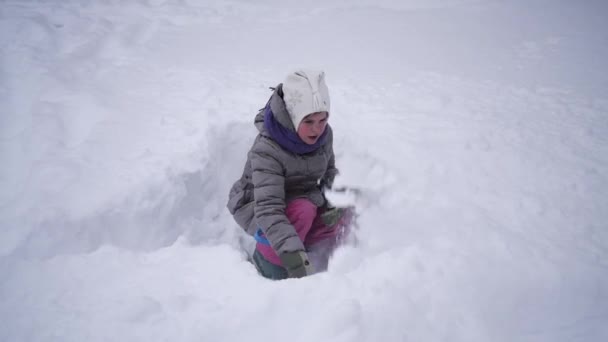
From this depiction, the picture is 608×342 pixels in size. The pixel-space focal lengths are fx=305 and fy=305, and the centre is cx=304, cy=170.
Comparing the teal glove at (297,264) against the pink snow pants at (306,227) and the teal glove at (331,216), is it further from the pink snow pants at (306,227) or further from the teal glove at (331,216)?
the teal glove at (331,216)

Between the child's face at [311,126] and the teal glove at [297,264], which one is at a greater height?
the child's face at [311,126]

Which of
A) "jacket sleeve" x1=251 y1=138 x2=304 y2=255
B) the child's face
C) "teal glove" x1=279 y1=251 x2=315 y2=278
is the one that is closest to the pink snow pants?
"jacket sleeve" x1=251 y1=138 x2=304 y2=255

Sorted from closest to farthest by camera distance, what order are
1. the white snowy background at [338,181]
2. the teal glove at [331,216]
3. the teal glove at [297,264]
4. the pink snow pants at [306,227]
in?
the white snowy background at [338,181] → the teal glove at [297,264] → the pink snow pants at [306,227] → the teal glove at [331,216]

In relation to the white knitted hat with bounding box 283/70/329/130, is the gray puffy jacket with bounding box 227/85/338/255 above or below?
below

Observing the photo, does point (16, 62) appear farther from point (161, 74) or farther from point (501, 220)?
point (501, 220)

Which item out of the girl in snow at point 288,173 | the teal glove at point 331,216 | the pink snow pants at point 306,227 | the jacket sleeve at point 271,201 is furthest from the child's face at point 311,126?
the teal glove at point 331,216

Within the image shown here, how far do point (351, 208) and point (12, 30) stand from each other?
4.47 meters

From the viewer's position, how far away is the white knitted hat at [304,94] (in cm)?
154

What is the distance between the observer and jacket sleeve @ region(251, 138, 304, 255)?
1543mm

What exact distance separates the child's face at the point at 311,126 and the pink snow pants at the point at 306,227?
0.39m

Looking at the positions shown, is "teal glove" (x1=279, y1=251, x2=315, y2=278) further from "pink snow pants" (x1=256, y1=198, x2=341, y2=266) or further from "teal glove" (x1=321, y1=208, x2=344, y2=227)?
"teal glove" (x1=321, y1=208, x2=344, y2=227)

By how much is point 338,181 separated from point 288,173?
0.55 metres

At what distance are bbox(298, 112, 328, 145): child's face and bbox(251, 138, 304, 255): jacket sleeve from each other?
0.63 ft

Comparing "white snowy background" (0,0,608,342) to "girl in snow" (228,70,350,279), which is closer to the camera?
"white snowy background" (0,0,608,342)
